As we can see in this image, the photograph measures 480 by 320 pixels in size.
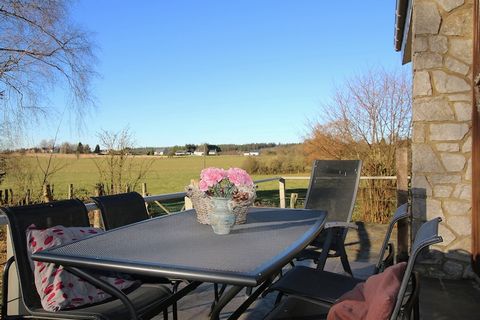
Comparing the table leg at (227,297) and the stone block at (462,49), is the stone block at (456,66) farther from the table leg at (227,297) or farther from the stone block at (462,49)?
the table leg at (227,297)

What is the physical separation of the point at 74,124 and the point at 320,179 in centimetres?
568

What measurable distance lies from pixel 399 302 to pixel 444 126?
2679 millimetres

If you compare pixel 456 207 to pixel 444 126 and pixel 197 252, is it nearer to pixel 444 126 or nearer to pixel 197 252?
pixel 444 126

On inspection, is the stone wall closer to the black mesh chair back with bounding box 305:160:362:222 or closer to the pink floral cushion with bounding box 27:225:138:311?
the black mesh chair back with bounding box 305:160:362:222

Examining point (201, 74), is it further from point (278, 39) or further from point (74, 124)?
point (74, 124)

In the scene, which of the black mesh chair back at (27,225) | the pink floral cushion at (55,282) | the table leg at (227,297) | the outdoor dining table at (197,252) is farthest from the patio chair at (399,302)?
the black mesh chair back at (27,225)

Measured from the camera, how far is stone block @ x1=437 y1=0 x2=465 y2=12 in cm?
348

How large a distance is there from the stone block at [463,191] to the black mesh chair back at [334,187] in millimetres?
837

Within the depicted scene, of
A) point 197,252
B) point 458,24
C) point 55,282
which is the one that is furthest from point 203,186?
point 458,24

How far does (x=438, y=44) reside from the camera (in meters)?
3.54

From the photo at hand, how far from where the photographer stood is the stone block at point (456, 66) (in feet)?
11.3

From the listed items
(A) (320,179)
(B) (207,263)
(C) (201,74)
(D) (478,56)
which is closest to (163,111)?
(C) (201,74)

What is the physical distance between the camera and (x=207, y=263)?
145 centimetres

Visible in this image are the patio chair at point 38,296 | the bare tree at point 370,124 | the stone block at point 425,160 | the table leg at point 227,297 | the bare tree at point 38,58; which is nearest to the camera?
the table leg at point 227,297
